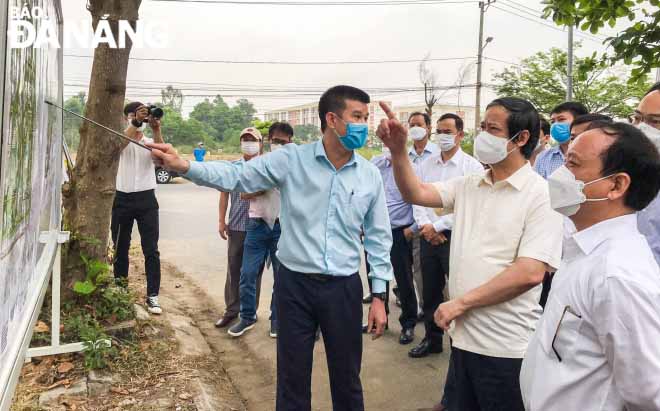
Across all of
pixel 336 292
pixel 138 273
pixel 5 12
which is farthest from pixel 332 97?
pixel 138 273

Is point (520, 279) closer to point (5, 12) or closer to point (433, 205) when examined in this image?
point (433, 205)

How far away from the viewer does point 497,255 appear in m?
2.25

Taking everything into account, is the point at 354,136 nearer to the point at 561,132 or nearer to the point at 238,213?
the point at 238,213

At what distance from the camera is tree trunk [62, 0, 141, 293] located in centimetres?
393

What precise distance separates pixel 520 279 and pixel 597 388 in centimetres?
77

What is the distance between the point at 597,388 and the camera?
140cm

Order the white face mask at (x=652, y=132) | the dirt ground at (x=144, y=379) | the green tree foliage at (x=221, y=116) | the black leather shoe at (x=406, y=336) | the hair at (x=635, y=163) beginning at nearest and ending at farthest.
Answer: the hair at (x=635, y=163), the white face mask at (x=652, y=132), the dirt ground at (x=144, y=379), the black leather shoe at (x=406, y=336), the green tree foliage at (x=221, y=116)

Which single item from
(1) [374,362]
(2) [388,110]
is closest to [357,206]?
(2) [388,110]

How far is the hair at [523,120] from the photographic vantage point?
235 cm

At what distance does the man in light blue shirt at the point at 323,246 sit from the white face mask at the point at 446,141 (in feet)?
5.45

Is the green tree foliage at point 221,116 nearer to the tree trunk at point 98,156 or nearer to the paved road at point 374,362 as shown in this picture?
the paved road at point 374,362

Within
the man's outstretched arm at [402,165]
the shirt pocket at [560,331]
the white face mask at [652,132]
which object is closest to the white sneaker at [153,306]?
the man's outstretched arm at [402,165]

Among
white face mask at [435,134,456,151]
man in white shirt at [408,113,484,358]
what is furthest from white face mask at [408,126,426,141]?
white face mask at [435,134,456,151]

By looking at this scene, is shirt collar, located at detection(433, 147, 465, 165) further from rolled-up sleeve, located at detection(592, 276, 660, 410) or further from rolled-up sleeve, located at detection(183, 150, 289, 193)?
rolled-up sleeve, located at detection(592, 276, 660, 410)
